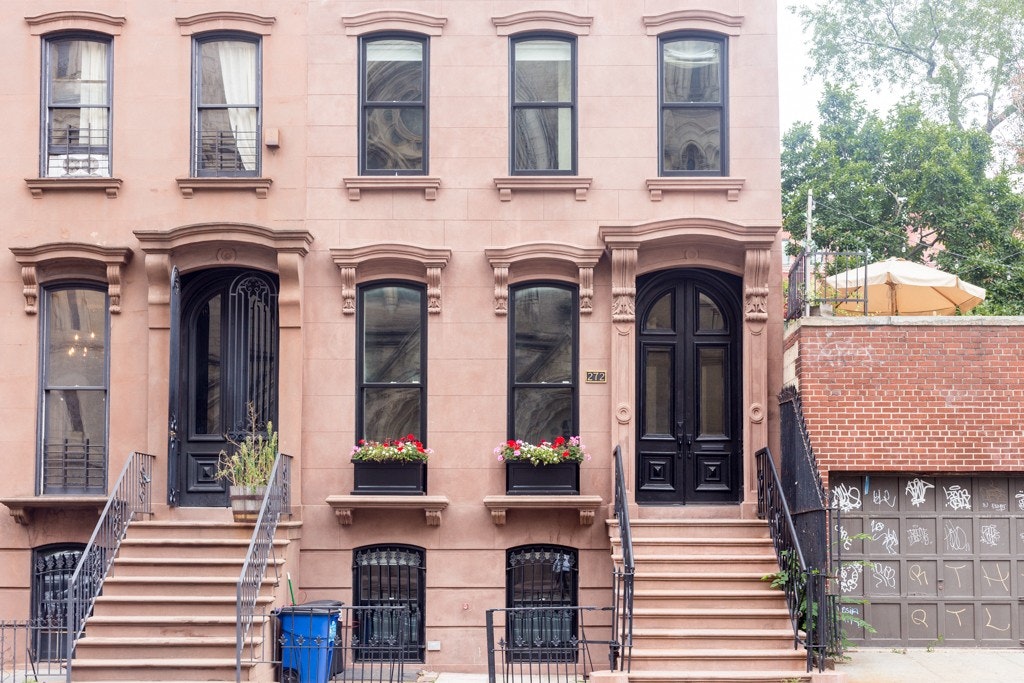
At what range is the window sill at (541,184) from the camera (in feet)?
49.8

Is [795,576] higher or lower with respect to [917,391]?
lower

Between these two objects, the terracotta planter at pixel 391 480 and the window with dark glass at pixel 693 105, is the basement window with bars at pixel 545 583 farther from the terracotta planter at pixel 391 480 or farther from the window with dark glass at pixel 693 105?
the window with dark glass at pixel 693 105

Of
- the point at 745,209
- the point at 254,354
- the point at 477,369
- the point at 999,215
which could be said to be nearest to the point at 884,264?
the point at 745,209

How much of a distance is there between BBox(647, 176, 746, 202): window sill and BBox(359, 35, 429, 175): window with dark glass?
2920 mm

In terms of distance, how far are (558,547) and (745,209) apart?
478 cm

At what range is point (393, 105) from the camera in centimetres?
1553

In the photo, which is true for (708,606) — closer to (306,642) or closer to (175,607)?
(306,642)

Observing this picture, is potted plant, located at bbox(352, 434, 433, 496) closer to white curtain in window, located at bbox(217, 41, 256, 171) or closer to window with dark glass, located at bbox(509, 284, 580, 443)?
window with dark glass, located at bbox(509, 284, 580, 443)

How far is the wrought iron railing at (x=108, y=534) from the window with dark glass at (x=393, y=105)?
467 cm

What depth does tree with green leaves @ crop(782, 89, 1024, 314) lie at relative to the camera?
25.8 metres

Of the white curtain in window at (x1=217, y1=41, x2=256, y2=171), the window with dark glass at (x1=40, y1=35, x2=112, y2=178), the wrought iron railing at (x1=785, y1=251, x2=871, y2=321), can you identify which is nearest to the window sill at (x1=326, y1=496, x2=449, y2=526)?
the white curtain in window at (x1=217, y1=41, x2=256, y2=171)

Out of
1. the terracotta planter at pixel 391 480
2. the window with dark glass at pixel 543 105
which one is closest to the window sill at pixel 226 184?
the window with dark glass at pixel 543 105

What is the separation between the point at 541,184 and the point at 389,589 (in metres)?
5.34

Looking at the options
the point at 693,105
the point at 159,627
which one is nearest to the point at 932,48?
the point at 693,105
